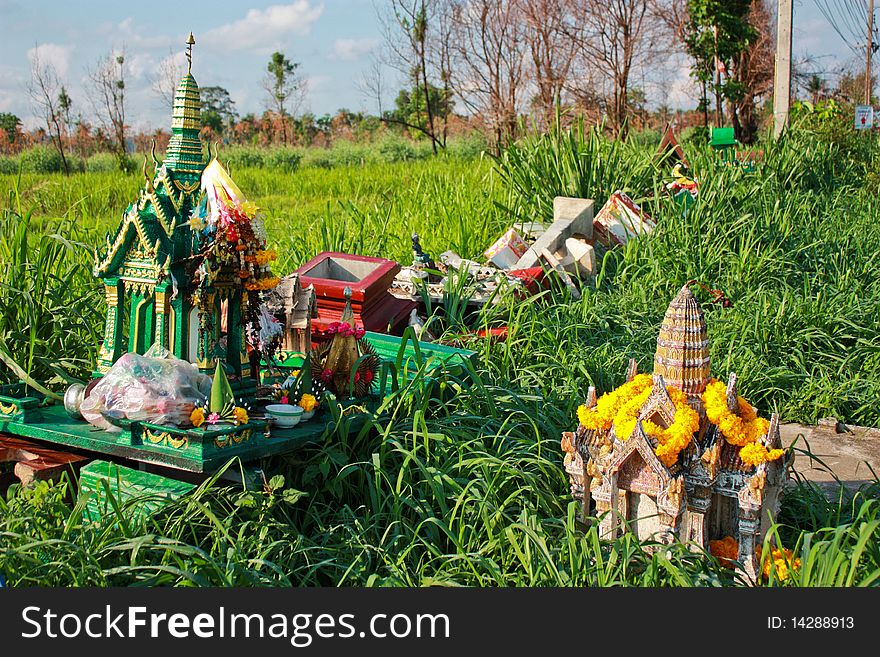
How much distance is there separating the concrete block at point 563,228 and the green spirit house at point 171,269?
9.73 ft

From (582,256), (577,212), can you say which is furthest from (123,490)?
(577,212)

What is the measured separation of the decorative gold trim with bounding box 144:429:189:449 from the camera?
3031mm

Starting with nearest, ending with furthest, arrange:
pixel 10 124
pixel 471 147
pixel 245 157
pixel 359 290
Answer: pixel 359 290, pixel 471 147, pixel 245 157, pixel 10 124

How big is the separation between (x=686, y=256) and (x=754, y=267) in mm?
472

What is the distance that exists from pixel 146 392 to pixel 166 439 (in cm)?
18

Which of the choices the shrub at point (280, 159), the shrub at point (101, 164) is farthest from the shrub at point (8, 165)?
the shrub at point (280, 159)

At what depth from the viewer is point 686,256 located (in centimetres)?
644

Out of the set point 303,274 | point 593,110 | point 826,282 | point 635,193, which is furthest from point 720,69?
point 303,274

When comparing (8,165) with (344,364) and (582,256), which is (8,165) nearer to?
(582,256)

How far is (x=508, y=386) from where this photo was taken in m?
4.46

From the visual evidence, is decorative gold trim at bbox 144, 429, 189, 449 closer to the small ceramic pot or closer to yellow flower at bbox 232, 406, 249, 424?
yellow flower at bbox 232, 406, 249, 424

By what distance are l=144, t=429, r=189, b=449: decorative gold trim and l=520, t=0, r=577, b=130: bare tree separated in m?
14.6

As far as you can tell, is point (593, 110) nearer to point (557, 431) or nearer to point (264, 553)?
point (557, 431)

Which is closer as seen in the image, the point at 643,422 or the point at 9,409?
the point at 643,422
